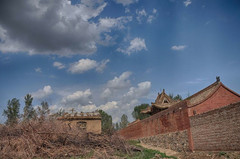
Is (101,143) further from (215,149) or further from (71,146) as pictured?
(215,149)

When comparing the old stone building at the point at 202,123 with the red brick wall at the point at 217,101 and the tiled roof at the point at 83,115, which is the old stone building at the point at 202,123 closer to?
the red brick wall at the point at 217,101

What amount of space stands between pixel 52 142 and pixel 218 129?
7481 mm

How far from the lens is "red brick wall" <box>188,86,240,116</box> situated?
1130 cm

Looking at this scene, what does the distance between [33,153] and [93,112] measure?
17.7 metres

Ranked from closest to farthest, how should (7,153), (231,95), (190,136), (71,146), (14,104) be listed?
(7,153), (71,146), (190,136), (231,95), (14,104)

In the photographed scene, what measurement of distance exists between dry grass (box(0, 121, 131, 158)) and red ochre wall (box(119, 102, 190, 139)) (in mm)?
5679

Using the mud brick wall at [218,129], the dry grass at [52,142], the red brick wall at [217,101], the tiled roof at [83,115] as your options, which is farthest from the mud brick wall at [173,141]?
the tiled roof at [83,115]

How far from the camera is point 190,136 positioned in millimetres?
10914

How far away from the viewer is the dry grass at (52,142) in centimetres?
587

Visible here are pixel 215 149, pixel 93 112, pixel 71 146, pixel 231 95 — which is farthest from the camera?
pixel 93 112

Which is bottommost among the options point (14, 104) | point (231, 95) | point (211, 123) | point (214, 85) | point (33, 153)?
point (33, 153)

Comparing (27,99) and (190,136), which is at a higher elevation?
(27,99)

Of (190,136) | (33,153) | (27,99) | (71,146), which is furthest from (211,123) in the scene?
(27,99)

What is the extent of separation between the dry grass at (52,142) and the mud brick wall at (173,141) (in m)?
5.56
